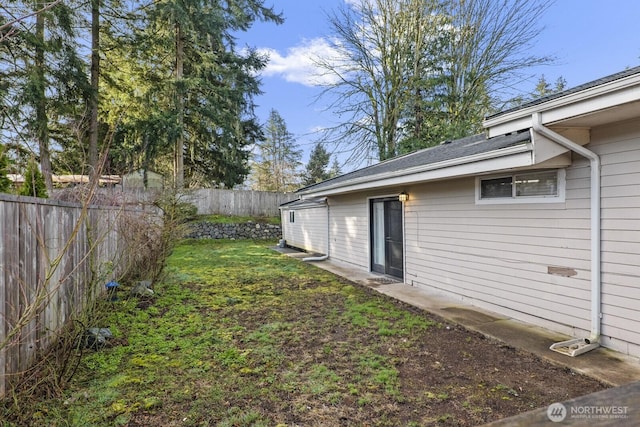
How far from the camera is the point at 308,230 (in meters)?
13.3

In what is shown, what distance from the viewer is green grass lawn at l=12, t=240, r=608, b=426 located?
2.62m

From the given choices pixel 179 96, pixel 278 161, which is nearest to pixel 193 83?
pixel 179 96

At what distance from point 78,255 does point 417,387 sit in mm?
4187

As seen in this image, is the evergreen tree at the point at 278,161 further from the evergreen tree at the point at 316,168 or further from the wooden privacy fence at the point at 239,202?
the wooden privacy fence at the point at 239,202

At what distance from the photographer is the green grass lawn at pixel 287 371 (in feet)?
8.60

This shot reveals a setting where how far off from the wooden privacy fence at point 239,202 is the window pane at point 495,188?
13.3 meters

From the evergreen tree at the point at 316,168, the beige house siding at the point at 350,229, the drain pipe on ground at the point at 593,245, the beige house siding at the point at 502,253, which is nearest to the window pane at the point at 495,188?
the beige house siding at the point at 502,253

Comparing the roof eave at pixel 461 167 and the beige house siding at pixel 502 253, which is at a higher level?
the roof eave at pixel 461 167

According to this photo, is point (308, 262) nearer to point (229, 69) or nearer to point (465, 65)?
point (465, 65)

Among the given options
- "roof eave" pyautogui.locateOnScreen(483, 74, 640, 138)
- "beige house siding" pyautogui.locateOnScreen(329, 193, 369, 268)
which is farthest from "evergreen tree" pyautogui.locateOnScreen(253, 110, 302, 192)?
"roof eave" pyautogui.locateOnScreen(483, 74, 640, 138)

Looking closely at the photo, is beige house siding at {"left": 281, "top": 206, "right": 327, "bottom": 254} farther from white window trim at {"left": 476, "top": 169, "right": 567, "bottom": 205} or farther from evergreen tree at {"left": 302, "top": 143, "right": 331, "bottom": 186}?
evergreen tree at {"left": 302, "top": 143, "right": 331, "bottom": 186}

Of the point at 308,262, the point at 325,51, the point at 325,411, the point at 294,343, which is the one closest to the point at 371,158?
the point at 325,51

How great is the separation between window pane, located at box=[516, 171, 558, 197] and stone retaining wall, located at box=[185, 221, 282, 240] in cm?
1478

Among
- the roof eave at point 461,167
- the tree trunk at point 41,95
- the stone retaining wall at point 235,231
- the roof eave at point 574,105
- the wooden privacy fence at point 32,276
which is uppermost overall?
the tree trunk at point 41,95
